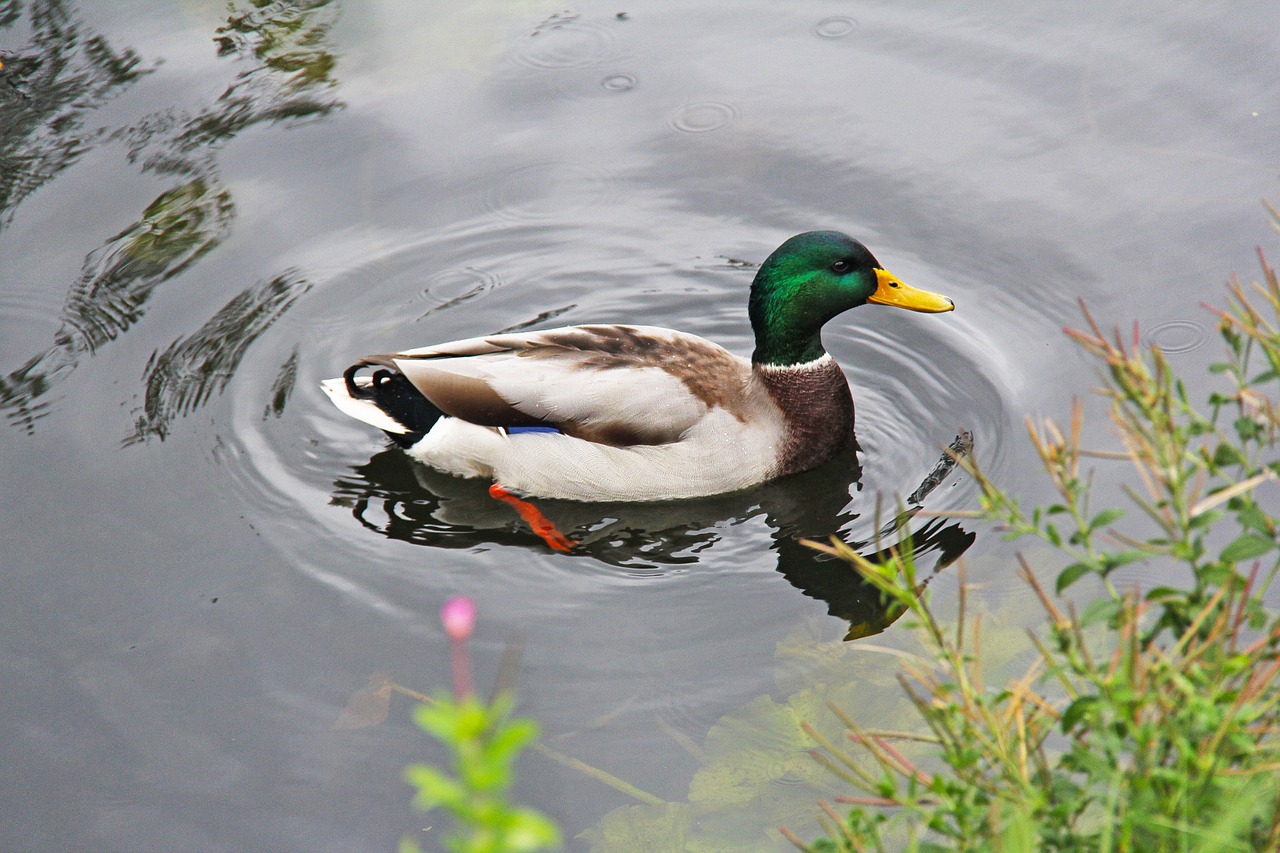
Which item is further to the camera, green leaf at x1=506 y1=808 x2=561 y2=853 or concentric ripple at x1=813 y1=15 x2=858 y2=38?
concentric ripple at x1=813 y1=15 x2=858 y2=38

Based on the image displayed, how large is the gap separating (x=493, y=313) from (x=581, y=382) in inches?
47.5

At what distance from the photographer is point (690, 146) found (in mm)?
7117

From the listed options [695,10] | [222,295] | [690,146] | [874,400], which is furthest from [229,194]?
[874,400]

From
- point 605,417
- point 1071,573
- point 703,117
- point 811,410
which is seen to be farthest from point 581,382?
point 1071,573

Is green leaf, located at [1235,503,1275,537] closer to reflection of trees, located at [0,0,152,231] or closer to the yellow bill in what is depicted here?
the yellow bill

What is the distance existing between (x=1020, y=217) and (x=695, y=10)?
8.67ft

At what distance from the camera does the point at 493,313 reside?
6355 millimetres

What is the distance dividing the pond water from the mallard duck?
179 mm

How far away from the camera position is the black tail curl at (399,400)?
553cm

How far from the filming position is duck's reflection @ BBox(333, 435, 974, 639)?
4.98 m

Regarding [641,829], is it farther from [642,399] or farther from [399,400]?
[399,400]

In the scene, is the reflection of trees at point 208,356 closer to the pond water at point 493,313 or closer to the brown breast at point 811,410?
the pond water at point 493,313

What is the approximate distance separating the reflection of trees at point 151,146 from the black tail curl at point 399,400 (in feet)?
2.54

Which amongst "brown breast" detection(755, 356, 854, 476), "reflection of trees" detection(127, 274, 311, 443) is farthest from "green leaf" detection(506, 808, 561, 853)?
"reflection of trees" detection(127, 274, 311, 443)
